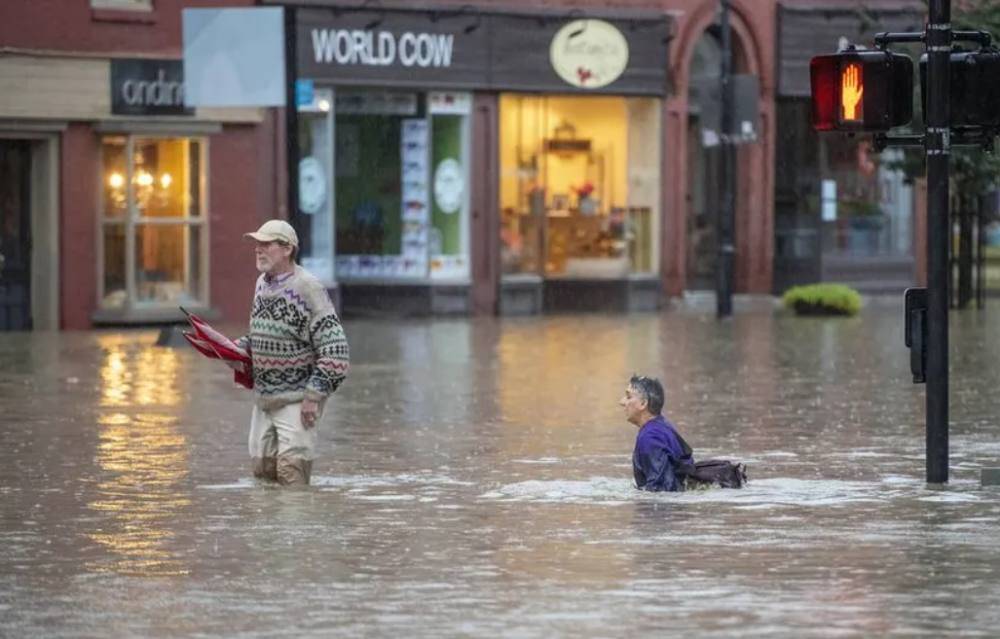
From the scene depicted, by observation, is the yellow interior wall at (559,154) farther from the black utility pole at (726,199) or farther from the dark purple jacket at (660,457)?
the dark purple jacket at (660,457)

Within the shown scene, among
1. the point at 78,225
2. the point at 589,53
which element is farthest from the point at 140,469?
the point at 589,53

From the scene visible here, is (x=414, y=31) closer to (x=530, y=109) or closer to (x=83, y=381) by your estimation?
(x=530, y=109)

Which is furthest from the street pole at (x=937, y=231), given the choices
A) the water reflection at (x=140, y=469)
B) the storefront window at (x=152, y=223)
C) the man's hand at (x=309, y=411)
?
the storefront window at (x=152, y=223)

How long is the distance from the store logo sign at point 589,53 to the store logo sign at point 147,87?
675cm

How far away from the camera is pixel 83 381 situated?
23.7 meters

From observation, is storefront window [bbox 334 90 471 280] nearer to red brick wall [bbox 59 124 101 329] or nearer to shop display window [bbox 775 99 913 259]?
red brick wall [bbox 59 124 101 329]

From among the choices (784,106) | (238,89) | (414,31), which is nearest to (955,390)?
(238,89)

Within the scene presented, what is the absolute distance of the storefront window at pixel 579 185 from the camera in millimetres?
37969

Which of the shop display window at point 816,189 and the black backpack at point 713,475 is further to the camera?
the shop display window at point 816,189

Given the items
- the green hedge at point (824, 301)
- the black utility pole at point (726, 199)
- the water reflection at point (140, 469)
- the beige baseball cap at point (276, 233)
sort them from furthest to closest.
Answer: the green hedge at point (824, 301)
the black utility pole at point (726, 199)
the beige baseball cap at point (276, 233)
the water reflection at point (140, 469)

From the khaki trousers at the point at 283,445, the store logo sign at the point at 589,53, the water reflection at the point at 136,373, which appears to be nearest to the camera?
the khaki trousers at the point at 283,445

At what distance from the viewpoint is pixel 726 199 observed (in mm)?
36719

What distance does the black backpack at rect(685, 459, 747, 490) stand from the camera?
14.3 m

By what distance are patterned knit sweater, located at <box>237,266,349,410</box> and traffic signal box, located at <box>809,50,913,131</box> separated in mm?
2921
